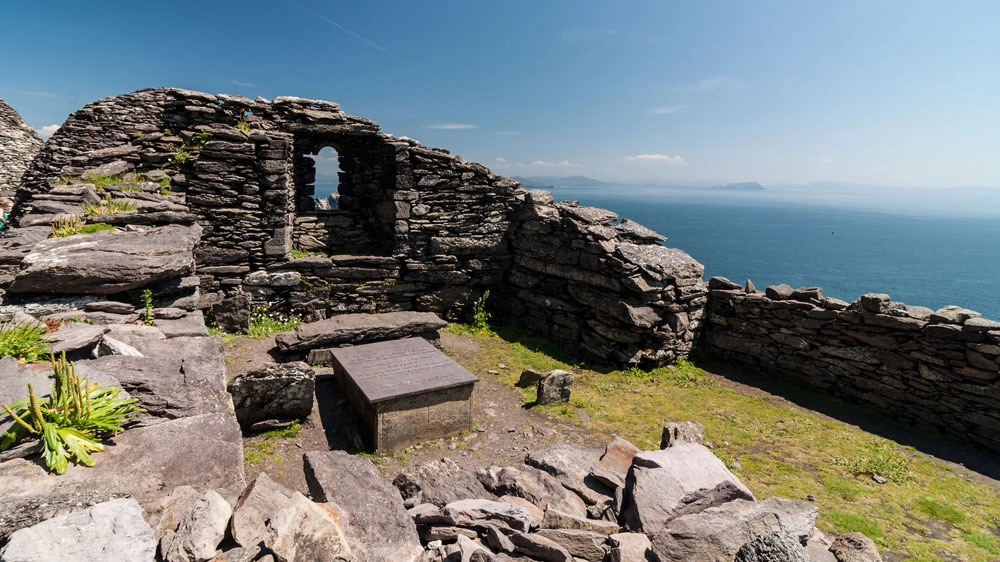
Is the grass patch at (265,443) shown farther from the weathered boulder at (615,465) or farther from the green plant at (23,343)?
the weathered boulder at (615,465)

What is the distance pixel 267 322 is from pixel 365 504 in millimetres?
9593

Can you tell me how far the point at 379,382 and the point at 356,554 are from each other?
547 centimetres

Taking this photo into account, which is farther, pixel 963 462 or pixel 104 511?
pixel 963 462

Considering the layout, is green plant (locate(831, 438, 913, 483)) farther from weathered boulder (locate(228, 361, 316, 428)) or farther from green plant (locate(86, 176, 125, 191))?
green plant (locate(86, 176, 125, 191))

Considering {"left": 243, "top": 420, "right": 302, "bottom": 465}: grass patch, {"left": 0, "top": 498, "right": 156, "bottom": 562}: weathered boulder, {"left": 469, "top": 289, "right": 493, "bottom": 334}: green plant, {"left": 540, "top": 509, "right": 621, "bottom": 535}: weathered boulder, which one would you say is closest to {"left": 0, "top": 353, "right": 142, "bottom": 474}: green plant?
{"left": 0, "top": 498, "right": 156, "bottom": 562}: weathered boulder

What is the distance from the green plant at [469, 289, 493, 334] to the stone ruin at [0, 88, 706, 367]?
305 mm

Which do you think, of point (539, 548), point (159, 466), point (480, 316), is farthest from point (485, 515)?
point (480, 316)

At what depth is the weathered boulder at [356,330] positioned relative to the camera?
10.5 metres

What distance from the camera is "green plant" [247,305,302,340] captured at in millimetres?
11552

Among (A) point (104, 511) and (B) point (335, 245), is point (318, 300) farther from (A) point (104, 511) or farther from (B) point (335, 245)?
(A) point (104, 511)

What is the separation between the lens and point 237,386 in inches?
303

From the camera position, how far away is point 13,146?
27062 millimetres

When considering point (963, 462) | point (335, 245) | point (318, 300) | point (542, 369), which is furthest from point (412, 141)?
point (963, 462)

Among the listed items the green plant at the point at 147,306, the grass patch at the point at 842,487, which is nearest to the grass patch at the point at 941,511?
the grass patch at the point at 842,487
